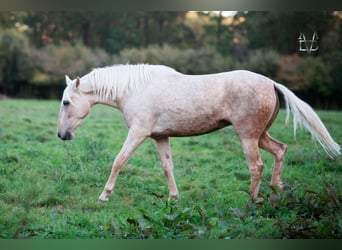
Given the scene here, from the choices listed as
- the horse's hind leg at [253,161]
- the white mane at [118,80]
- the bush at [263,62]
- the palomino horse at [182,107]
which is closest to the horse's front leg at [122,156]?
the palomino horse at [182,107]

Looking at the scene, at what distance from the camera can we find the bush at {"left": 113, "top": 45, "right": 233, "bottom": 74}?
227 inches

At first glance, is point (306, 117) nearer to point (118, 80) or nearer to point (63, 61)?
point (118, 80)

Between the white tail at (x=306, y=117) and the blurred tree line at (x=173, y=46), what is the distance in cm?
36

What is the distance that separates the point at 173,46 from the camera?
5898 mm

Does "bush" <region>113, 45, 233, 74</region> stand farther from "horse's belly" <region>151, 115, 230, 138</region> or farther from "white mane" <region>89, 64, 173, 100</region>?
"horse's belly" <region>151, 115, 230, 138</region>

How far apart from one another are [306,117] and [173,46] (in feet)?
5.39

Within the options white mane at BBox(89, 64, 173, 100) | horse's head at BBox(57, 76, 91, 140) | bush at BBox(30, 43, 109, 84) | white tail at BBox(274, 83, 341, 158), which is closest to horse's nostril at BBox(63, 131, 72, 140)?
horse's head at BBox(57, 76, 91, 140)

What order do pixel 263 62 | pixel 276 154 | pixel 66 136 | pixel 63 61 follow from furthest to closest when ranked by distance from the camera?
pixel 63 61, pixel 263 62, pixel 66 136, pixel 276 154

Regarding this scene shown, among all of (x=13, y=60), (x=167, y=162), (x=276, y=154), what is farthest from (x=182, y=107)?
(x=13, y=60)

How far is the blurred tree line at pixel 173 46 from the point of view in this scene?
17.7 feet

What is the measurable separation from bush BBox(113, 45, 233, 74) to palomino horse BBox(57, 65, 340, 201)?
1.73ft

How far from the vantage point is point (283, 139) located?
17.5ft

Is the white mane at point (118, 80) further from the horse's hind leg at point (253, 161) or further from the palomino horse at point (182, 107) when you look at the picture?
the horse's hind leg at point (253, 161)

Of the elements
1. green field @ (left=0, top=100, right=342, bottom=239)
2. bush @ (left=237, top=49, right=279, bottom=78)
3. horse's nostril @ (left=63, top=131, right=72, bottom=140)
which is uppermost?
bush @ (left=237, top=49, right=279, bottom=78)
